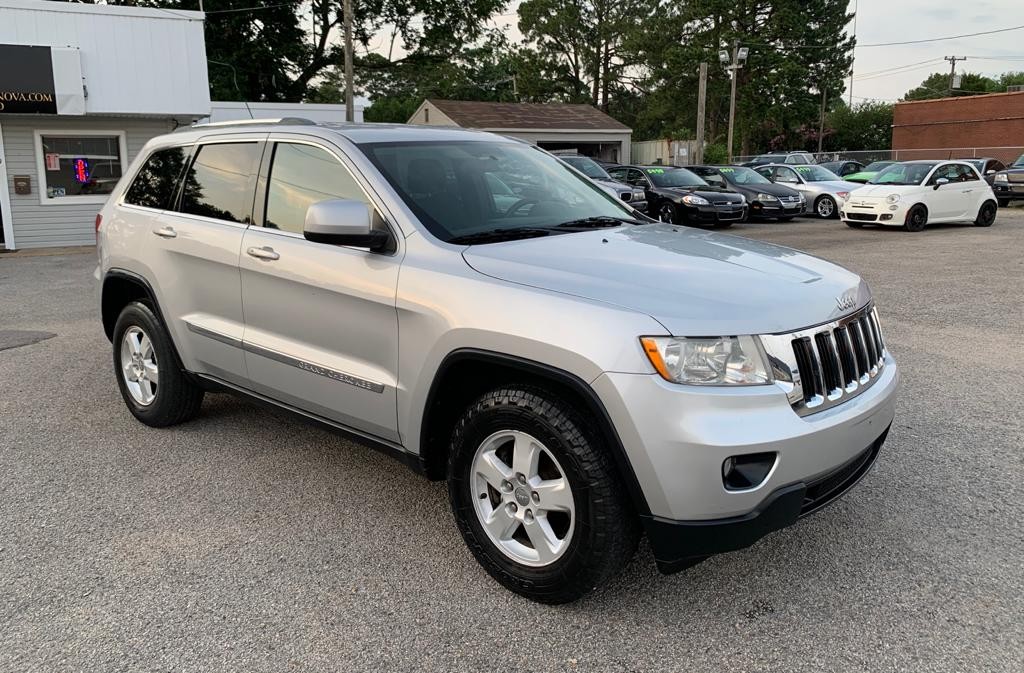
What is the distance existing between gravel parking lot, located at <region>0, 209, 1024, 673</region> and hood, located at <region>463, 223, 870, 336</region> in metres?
1.08

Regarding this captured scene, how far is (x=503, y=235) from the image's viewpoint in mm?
3584

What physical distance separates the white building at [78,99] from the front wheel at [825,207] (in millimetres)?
15101

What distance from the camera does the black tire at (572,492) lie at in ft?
9.09

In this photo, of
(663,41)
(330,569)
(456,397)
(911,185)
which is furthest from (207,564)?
(663,41)

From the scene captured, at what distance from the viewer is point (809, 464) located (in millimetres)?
2762

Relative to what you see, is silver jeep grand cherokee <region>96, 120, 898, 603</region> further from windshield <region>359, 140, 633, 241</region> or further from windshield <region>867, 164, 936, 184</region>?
windshield <region>867, 164, 936, 184</region>

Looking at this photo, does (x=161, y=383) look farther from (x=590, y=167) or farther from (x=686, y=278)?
(x=590, y=167)

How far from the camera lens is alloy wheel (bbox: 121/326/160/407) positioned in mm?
4965

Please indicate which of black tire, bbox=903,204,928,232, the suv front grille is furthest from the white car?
the suv front grille

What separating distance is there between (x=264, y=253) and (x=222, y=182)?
73 cm

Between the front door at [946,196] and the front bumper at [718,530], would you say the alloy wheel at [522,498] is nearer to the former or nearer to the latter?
the front bumper at [718,530]

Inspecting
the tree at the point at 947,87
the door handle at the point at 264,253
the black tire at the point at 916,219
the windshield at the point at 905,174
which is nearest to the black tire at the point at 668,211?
the windshield at the point at 905,174

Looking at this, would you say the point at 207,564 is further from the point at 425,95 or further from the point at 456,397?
the point at 425,95

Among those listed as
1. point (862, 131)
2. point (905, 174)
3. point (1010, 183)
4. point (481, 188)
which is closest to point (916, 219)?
point (905, 174)
